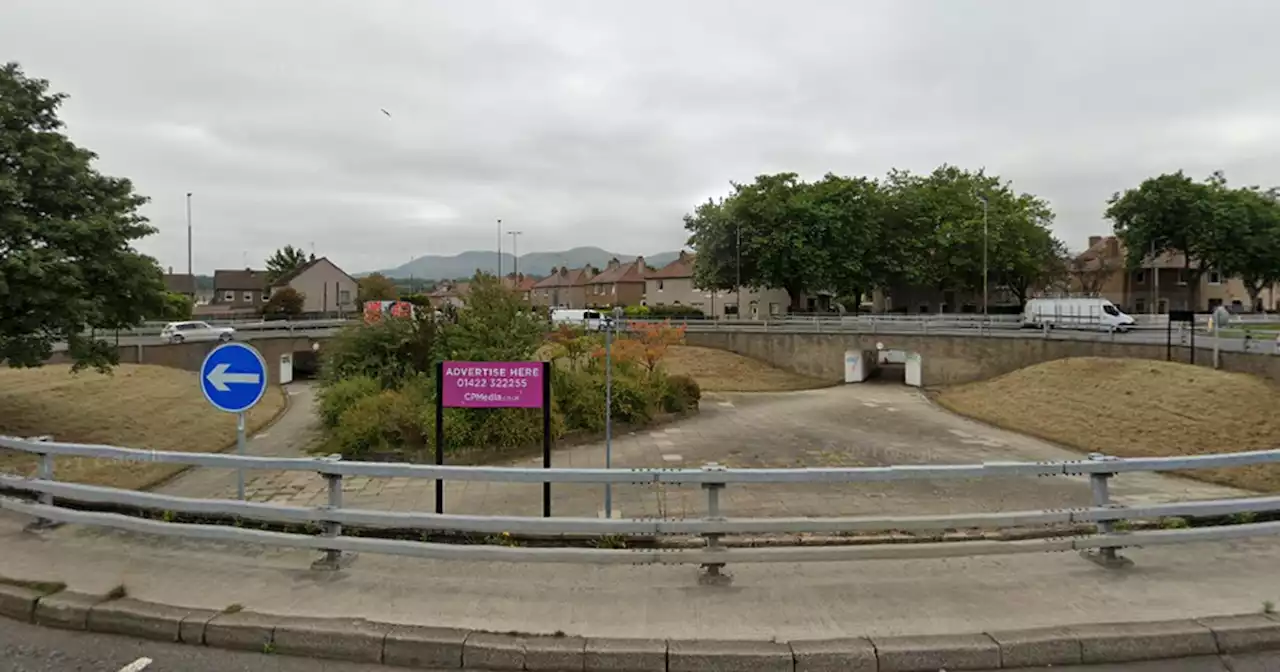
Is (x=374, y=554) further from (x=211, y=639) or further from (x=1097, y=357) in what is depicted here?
(x=1097, y=357)

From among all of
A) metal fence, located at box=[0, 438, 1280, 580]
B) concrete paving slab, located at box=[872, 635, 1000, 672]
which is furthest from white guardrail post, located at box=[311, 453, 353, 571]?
concrete paving slab, located at box=[872, 635, 1000, 672]

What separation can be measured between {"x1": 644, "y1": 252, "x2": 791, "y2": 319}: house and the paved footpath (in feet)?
147

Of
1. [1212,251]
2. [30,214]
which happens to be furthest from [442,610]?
[1212,251]

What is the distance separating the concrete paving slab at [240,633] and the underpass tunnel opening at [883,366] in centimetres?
3509

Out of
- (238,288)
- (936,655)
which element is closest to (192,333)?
(936,655)

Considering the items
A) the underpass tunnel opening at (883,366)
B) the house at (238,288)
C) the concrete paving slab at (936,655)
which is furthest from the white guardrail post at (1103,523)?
the house at (238,288)

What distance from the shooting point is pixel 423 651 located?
4074mm

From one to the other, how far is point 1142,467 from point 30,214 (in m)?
16.4

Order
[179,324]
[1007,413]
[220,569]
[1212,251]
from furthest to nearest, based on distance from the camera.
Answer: [1212,251] < [179,324] < [1007,413] < [220,569]

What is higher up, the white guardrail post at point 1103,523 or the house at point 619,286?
the house at point 619,286

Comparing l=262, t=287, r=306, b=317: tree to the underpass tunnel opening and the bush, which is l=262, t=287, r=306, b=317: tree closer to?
the underpass tunnel opening

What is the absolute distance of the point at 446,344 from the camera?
656 inches

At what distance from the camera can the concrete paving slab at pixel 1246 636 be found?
4133 mm

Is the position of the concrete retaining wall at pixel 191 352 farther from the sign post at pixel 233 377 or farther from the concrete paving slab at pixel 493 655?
the concrete paving slab at pixel 493 655
